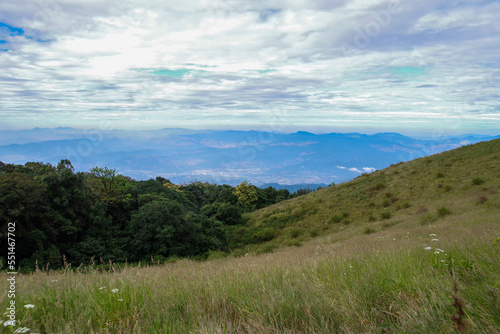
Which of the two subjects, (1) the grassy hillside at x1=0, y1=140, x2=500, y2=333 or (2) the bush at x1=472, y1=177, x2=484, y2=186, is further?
(2) the bush at x1=472, y1=177, x2=484, y2=186

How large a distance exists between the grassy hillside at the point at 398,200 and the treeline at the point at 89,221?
5190 mm

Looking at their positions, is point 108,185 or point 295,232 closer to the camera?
point 295,232

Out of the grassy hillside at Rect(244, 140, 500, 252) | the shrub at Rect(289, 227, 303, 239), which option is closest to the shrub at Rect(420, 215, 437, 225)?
the grassy hillside at Rect(244, 140, 500, 252)

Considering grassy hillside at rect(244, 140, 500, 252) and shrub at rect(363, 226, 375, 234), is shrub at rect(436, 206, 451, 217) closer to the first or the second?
grassy hillside at rect(244, 140, 500, 252)

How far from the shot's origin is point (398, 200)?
2420 cm

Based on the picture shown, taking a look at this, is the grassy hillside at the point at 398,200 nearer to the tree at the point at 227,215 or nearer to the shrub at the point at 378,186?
the shrub at the point at 378,186

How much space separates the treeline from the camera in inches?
586

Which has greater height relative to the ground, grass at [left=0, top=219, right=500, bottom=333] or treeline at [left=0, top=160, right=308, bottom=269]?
grass at [left=0, top=219, right=500, bottom=333]

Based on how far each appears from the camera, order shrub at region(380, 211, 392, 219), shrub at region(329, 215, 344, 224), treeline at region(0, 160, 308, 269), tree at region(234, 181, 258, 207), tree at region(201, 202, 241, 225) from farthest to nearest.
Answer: tree at region(234, 181, 258, 207), tree at region(201, 202, 241, 225), shrub at region(329, 215, 344, 224), shrub at region(380, 211, 392, 219), treeline at region(0, 160, 308, 269)

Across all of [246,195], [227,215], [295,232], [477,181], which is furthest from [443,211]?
[246,195]

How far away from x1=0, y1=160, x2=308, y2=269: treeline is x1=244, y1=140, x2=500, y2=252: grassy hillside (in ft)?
17.0

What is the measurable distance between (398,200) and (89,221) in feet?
81.5

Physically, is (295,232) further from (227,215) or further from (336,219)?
(227,215)

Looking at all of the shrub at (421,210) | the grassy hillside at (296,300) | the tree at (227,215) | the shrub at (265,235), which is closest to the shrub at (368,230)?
the shrub at (421,210)
